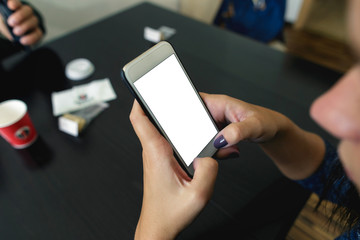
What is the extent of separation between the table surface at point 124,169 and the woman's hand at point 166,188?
0.09 m

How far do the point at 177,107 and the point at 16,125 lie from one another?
0.37 metres

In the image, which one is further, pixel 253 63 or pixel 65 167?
pixel 253 63

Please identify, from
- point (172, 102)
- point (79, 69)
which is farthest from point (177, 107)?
point (79, 69)

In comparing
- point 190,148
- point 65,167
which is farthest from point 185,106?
point 65,167

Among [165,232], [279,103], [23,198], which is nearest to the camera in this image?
[165,232]

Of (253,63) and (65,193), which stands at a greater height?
(253,63)

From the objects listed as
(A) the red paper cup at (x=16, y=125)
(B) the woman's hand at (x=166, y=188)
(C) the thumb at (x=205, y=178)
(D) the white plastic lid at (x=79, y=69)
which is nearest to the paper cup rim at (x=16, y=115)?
(A) the red paper cup at (x=16, y=125)

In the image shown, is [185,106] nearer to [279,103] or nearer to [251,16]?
[279,103]

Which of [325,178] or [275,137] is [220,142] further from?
[325,178]

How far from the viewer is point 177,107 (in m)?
0.41

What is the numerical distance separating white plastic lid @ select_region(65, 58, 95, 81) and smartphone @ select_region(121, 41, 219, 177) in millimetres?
A: 415

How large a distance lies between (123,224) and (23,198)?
21cm

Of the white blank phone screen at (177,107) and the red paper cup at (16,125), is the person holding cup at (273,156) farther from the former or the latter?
the red paper cup at (16,125)

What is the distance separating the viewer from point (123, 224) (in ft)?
1.32
